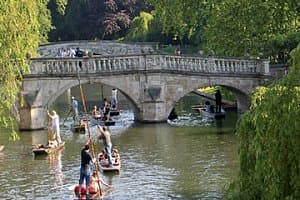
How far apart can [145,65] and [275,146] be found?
1913cm

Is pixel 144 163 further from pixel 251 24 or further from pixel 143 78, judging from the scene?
pixel 251 24

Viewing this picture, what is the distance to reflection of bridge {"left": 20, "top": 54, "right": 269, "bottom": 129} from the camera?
30.0m

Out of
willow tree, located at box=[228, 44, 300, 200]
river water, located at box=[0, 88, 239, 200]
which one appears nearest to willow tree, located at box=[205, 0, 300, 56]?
river water, located at box=[0, 88, 239, 200]

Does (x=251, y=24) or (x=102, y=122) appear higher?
(x=251, y=24)

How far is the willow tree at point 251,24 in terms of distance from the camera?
33.0 metres

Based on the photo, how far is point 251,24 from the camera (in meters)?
33.4

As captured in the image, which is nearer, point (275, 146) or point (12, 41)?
point (275, 146)

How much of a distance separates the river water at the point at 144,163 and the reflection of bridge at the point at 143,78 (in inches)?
33.9

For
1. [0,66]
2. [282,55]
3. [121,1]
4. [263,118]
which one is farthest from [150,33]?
[263,118]

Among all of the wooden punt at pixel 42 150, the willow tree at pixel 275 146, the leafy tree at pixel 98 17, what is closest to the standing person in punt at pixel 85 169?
the wooden punt at pixel 42 150

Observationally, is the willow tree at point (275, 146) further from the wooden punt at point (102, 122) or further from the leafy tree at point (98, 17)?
the leafy tree at point (98, 17)

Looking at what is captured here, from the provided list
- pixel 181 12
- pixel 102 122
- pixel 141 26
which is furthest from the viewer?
pixel 141 26

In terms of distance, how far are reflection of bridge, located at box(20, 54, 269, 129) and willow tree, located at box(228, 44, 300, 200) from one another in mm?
18023

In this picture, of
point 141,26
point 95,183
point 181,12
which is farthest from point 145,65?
point 141,26
